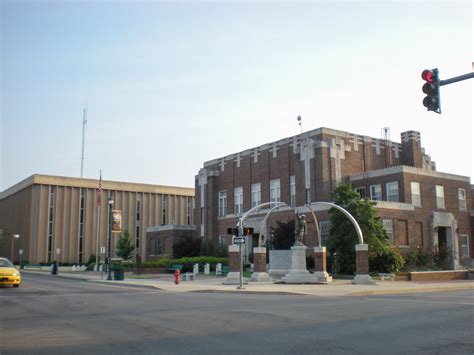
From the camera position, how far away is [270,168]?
5394cm

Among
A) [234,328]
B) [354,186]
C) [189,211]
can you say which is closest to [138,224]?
[189,211]

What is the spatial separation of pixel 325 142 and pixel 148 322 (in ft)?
122

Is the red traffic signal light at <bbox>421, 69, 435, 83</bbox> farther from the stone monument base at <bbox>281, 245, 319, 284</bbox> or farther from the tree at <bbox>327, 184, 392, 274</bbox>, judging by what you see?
the tree at <bbox>327, 184, 392, 274</bbox>

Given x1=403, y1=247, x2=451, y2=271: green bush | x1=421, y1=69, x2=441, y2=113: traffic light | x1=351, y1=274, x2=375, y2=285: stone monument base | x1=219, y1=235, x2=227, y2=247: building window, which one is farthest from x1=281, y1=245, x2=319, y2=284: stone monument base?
x1=219, y1=235, x2=227, y2=247: building window

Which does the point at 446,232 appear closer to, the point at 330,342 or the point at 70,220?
the point at 330,342

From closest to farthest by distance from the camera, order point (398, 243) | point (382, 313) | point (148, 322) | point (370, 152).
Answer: point (148, 322), point (382, 313), point (398, 243), point (370, 152)

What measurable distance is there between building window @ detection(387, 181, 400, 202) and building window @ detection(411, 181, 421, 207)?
1.45 m

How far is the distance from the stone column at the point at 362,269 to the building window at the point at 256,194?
2404 centimetres

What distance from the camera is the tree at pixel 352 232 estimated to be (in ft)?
119

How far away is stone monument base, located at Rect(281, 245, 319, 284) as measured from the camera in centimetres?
3091

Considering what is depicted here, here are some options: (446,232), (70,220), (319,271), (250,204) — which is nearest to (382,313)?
(319,271)

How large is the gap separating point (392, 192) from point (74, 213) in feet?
→ 190

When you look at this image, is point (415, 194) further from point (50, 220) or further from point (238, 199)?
point (50, 220)

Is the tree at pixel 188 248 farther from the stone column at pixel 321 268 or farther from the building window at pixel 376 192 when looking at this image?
the stone column at pixel 321 268
